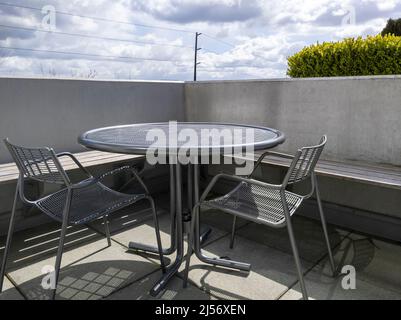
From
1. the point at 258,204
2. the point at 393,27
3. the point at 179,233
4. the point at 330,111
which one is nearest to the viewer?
the point at 258,204

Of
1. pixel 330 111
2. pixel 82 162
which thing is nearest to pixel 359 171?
pixel 330 111

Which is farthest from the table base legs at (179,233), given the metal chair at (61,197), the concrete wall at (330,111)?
the concrete wall at (330,111)

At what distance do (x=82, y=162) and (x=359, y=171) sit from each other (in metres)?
2.09

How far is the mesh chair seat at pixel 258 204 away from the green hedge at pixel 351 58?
70.6 inches

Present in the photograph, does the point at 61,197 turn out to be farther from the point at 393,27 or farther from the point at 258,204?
the point at 393,27

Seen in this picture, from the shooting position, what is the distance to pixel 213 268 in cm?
208

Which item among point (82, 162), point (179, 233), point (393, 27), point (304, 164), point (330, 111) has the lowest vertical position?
point (179, 233)

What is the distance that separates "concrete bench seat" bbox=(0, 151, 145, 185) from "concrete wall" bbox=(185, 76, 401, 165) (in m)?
1.21

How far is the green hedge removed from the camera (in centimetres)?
286

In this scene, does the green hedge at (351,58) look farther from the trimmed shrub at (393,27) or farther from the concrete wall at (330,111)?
the trimmed shrub at (393,27)

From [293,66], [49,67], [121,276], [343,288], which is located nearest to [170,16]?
[49,67]

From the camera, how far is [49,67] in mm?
4180
